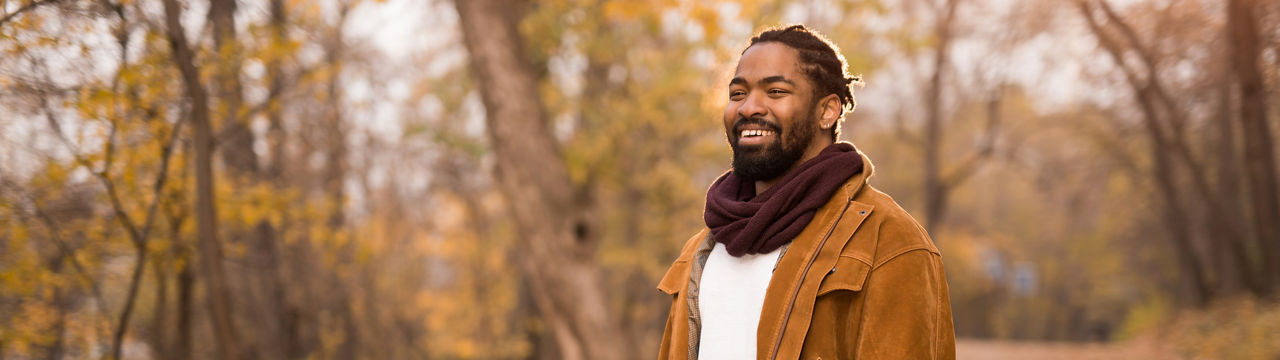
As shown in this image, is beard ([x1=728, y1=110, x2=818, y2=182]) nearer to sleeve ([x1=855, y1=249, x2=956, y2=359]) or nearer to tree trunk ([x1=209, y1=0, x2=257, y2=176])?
sleeve ([x1=855, y1=249, x2=956, y2=359])

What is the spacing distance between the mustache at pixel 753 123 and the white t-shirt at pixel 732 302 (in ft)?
0.98

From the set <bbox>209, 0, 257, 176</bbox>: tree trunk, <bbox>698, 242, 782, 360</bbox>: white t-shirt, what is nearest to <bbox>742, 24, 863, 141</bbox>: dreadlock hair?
<bbox>698, 242, 782, 360</bbox>: white t-shirt

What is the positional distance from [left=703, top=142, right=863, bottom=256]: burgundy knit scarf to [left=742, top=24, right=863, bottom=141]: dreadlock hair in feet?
0.46

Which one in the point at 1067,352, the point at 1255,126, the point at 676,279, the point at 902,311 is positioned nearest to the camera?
the point at 902,311

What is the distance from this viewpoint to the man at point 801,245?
7.50ft

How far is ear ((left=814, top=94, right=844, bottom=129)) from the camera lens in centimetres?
255

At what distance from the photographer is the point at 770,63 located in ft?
8.30

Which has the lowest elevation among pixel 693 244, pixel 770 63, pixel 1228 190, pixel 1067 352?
pixel 1067 352

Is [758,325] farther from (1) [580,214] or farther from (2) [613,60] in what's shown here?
(2) [613,60]

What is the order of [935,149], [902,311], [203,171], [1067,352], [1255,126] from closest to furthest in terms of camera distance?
[902,311], [203,171], [1255,126], [1067,352], [935,149]

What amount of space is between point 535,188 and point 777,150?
6.03 m

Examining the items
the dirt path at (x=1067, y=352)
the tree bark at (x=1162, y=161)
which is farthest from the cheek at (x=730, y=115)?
the dirt path at (x=1067, y=352)

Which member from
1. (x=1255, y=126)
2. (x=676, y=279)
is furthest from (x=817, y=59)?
(x=1255, y=126)

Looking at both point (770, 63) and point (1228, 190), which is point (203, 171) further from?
point (1228, 190)
